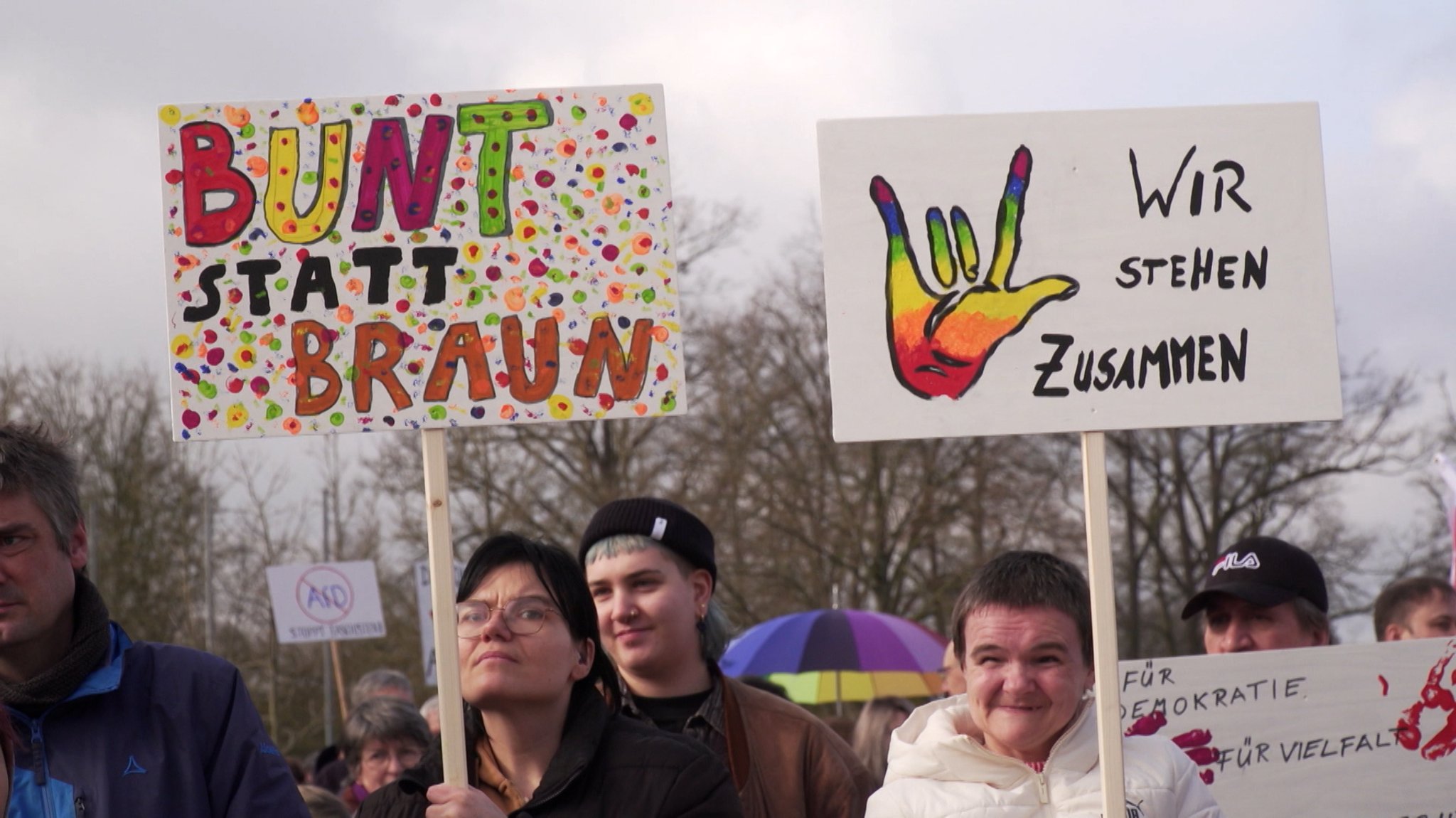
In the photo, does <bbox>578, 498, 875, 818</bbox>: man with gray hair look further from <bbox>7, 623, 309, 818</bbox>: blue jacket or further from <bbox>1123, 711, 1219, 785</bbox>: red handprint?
<bbox>7, 623, 309, 818</bbox>: blue jacket

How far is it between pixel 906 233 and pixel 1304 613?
1941 millimetres

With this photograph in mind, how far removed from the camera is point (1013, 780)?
3.26m

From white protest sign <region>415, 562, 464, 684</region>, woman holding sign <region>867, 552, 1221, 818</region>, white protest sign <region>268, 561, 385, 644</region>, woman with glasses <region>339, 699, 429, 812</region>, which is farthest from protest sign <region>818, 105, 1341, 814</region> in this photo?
white protest sign <region>268, 561, 385, 644</region>

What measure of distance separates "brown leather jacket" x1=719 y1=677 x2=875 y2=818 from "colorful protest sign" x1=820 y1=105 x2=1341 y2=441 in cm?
104

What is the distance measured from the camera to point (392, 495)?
2412 centimetres

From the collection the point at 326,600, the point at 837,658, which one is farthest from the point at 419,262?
the point at 326,600

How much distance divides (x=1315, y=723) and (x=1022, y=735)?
60.3 inches

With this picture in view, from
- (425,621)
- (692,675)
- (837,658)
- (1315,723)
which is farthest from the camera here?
(837,658)

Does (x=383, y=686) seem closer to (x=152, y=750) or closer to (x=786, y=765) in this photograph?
(x=786, y=765)

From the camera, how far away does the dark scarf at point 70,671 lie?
121 inches

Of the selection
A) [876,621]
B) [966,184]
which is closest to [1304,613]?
[966,184]

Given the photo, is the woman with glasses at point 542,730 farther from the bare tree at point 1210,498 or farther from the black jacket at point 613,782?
the bare tree at point 1210,498

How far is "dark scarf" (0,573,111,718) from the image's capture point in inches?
121

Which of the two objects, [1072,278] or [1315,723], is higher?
[1072,278]
